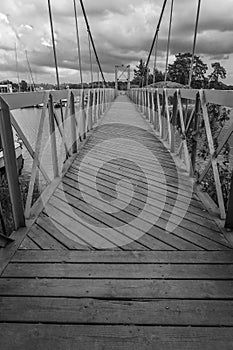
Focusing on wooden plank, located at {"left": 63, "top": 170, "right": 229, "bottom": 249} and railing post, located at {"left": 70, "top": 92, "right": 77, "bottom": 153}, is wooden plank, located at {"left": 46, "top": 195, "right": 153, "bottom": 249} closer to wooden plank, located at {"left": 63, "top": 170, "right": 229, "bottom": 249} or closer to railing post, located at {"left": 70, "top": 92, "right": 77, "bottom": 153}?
wooden plank, located at {"left": 63, "top": 170, "right": 229, "bottom": 249}

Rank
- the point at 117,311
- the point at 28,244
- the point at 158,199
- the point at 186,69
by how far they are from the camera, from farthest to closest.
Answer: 1. the point at 186,69
2. the point at 158,199
3. the point at 28,244
4. the point at 117,311

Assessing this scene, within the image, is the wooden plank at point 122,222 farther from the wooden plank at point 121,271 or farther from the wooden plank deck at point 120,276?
the wooden plank at point 121,271

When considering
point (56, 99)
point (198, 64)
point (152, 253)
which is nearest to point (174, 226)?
point (152, 253)

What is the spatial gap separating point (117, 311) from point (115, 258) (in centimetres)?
34

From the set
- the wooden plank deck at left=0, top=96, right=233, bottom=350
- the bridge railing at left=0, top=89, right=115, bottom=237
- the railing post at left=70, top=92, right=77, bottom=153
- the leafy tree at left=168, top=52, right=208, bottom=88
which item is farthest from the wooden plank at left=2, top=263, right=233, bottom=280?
the leafy tree at left=168, top=52, right=208, bottom=88

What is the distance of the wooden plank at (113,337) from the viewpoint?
0.93 m

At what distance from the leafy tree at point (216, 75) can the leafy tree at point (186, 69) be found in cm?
17

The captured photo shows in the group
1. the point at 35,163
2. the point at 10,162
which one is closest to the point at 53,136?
the point at 35,163

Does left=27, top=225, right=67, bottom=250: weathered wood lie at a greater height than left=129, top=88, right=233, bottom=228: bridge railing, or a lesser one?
lesser

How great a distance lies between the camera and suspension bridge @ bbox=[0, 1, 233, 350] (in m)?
0.99

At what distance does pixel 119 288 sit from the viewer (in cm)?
118

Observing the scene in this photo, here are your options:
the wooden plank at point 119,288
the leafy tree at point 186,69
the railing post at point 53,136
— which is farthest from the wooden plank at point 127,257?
the leafy tree at point 186,69

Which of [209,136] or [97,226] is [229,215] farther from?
[97,226]

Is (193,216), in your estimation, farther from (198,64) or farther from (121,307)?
(198,64)
